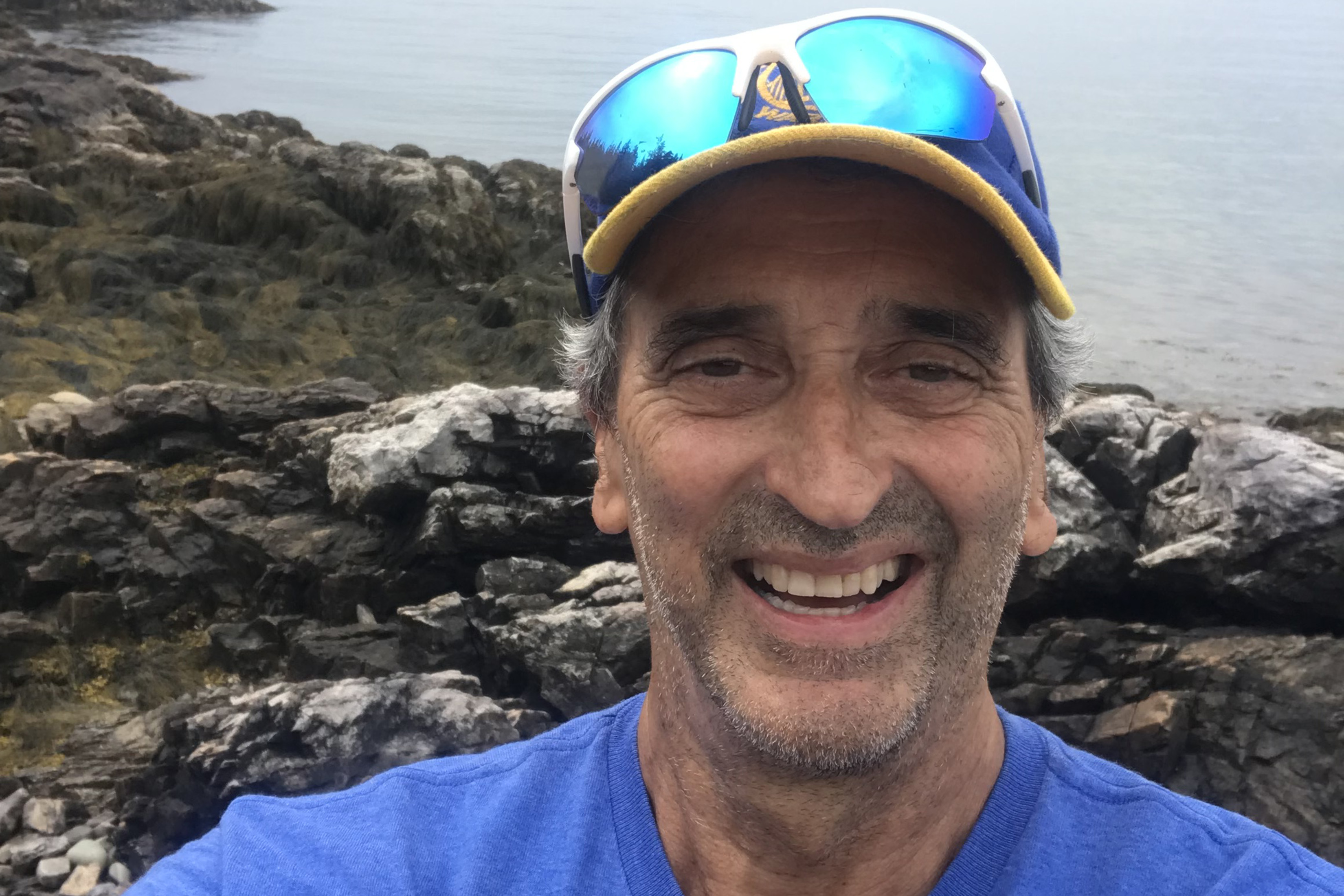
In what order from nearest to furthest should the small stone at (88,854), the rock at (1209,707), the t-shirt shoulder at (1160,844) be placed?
the t-shirt shoulder at (1160,844) < the rock at (1209,707) < the small stone at (88,854)

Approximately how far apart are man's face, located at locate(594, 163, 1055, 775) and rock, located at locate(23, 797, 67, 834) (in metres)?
5.12

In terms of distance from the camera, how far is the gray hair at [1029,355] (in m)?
2.22

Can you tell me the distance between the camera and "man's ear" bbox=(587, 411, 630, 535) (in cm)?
243

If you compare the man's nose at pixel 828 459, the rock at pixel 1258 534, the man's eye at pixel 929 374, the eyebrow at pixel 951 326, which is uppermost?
the eyebrow at pixel 951 326

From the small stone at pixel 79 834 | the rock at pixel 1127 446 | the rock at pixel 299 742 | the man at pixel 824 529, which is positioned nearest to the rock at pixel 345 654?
the rock at pixel 299 742

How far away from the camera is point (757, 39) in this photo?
2.07 m

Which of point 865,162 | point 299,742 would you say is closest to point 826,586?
point 865,162

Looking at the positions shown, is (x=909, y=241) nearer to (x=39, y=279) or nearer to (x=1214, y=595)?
(x=1214, y=595)

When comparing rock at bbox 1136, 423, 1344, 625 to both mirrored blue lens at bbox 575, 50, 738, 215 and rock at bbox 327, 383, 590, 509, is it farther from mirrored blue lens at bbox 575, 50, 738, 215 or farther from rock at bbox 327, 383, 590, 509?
mirrored blue lens at bbox 575, 50, 738, 215

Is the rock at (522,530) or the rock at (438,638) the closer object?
the rock at (438,638)

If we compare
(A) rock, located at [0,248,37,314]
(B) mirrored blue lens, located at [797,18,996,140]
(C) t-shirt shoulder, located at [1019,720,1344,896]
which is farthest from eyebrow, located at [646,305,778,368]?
(A) rock, located at [0,248,37,314]

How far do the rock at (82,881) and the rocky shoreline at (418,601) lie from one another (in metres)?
Result: 0.01

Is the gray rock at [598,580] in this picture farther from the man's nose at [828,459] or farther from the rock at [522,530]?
the man's nose at [828,459]

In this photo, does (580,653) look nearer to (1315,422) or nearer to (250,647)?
(250,647)
